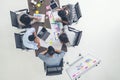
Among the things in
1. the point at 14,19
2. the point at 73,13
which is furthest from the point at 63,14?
the point at 14,19

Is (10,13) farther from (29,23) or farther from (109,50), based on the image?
(109,50)

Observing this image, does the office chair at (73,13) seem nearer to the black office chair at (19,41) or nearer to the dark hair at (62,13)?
the dark hair at (62,13)

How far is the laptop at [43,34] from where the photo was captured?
2895 millimetres

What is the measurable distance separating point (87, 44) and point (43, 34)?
682mm

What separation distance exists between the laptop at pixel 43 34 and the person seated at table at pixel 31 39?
44 mm

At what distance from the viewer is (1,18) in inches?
119

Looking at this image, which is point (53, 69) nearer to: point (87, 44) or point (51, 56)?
point (51, 56)

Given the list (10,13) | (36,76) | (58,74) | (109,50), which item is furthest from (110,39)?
(10,13)

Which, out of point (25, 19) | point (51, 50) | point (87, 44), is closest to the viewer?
point (25, 19)

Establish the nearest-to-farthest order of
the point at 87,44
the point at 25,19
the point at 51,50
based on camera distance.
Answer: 1. the point at 25,19
2. the point at 51,50
3. the point at 87,44

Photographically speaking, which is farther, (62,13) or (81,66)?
(81,66)

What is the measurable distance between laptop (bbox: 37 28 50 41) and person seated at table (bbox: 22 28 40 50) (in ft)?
0.14

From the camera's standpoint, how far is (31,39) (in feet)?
9.30

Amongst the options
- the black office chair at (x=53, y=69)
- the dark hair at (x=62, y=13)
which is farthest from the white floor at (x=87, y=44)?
the dark hair at (x=62, y=13)
